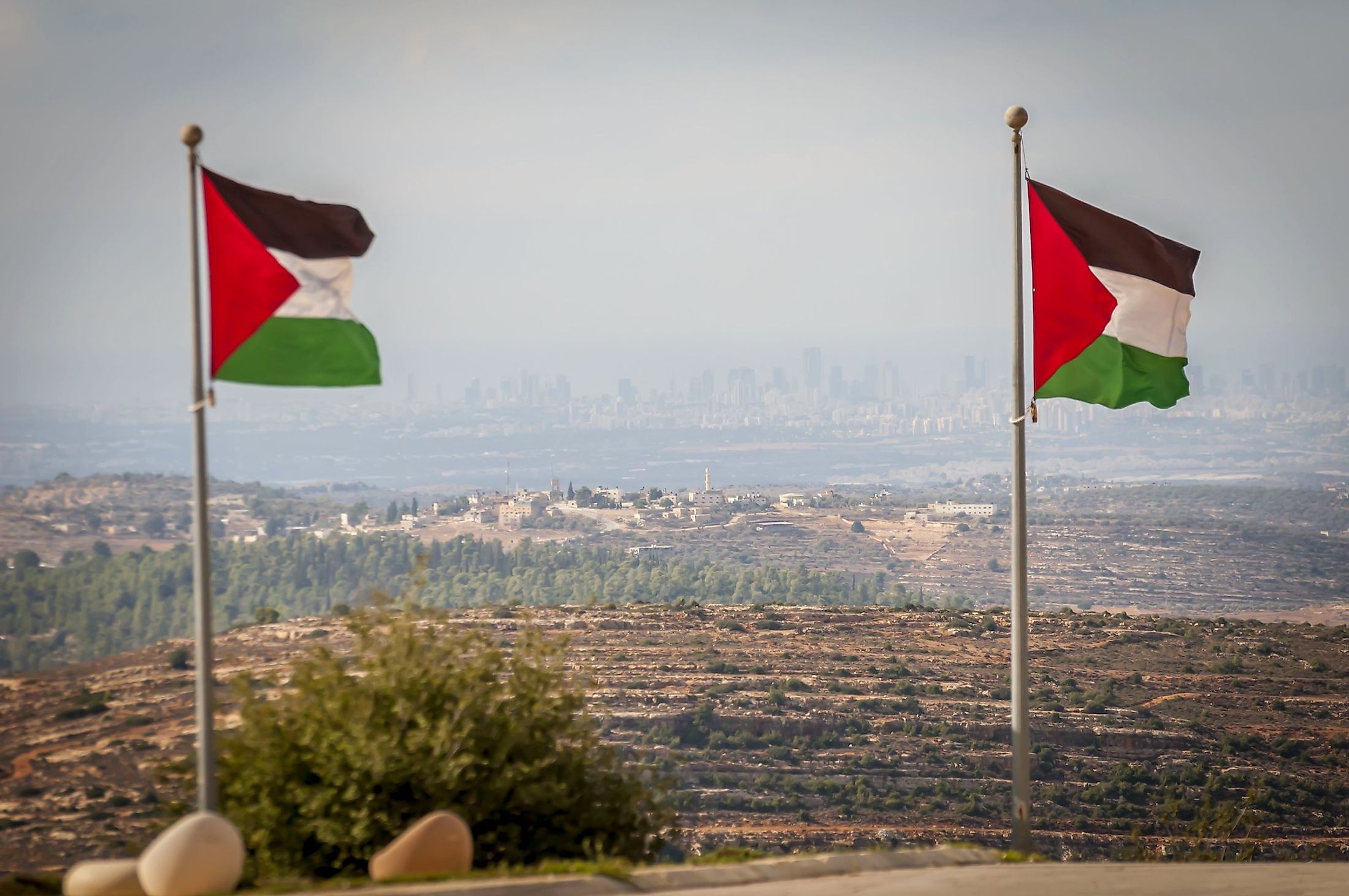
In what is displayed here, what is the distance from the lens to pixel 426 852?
378 inches

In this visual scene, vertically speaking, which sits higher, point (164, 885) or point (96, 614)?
point (164, 885)

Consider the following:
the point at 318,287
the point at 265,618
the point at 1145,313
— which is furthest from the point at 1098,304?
the point at 265,618

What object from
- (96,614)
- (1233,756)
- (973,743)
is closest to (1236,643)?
(1233,756)

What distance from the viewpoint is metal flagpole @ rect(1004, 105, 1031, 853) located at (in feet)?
43.3

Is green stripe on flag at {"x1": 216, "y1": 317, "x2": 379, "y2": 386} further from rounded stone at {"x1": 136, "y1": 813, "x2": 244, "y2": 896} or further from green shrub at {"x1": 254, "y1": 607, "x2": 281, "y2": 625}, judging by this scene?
green shrub at {"x1": 254, "y1": 607, "x2": 281, "y2": 625}

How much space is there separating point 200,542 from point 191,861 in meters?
2.56

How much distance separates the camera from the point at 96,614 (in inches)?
3125

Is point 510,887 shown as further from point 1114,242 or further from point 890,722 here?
point 890,722

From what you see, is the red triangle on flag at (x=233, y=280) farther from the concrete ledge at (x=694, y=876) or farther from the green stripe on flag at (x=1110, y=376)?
the green stripe on flag at (x=1110, y=376)

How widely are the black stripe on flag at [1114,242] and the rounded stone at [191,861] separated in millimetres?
9748

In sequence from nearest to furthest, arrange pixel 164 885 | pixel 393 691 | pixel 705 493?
pixel 164 885 < pixel 393 691 < pixel 705 493

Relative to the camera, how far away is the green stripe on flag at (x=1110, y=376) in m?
13.9

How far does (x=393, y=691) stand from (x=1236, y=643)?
71.9 m

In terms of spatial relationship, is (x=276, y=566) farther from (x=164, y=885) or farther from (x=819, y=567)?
(x=164, y=885)
